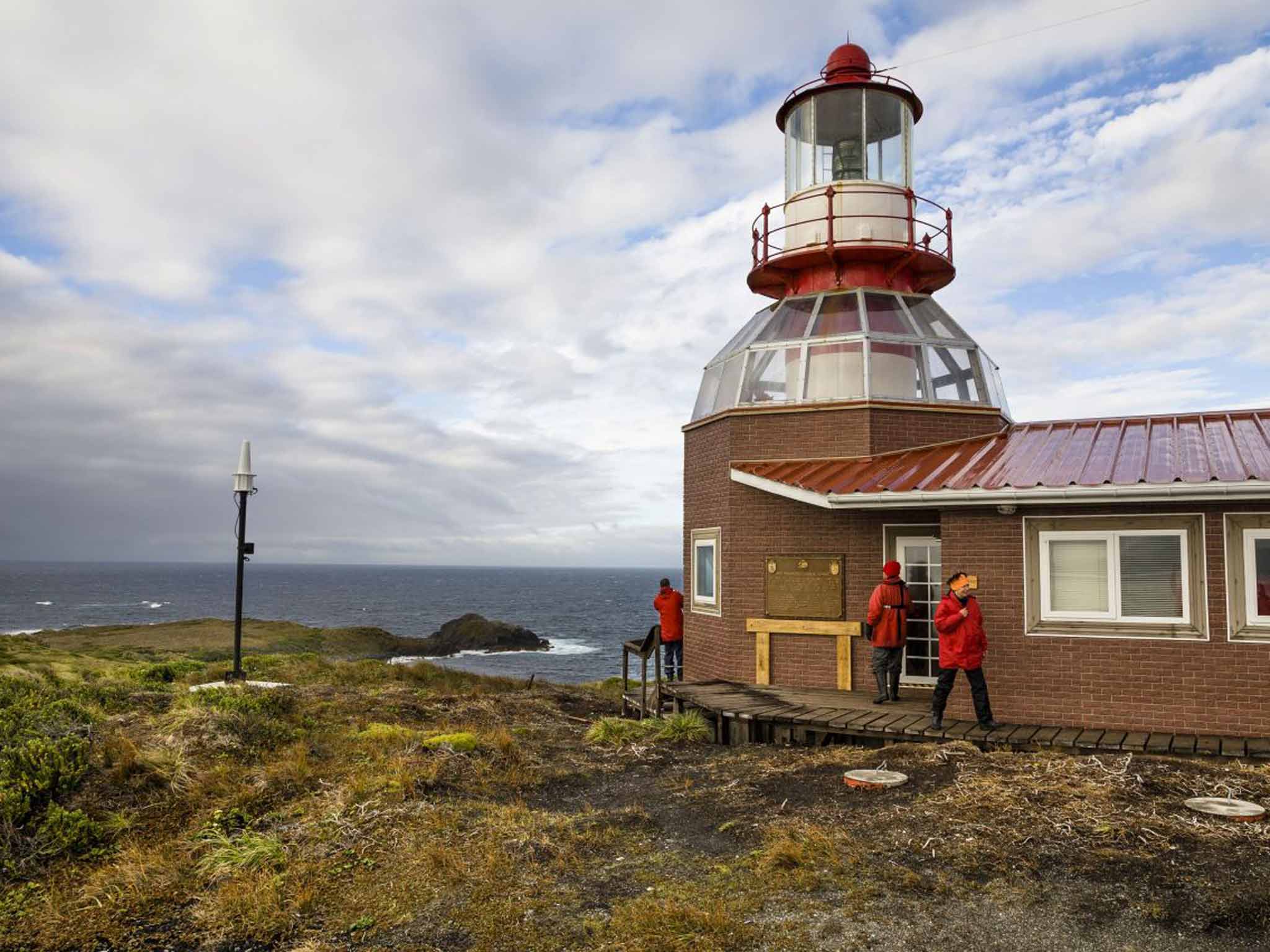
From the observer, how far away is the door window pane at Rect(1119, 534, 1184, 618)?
31.9 feet

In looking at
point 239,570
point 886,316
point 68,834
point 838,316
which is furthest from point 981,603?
point 239,570

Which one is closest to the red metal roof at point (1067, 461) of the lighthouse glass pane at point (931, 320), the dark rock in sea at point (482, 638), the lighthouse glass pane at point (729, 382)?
the lighthouse glass pane at point (729, 382)

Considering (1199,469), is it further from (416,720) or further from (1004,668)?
(416,720)

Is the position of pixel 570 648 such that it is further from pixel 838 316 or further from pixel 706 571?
pixel 838 316

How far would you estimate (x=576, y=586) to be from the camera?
520ft

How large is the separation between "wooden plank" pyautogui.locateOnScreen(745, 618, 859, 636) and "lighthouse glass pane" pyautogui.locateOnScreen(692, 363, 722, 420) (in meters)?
3.37

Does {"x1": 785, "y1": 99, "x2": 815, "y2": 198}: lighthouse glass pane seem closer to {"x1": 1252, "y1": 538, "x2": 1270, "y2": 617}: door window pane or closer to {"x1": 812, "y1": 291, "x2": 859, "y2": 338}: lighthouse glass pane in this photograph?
{"x1": 812, "y1": 291, "x2": 859, "y2": 338}: lighthouse glass pane

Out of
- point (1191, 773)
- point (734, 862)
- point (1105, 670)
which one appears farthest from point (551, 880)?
point (1105, 670)

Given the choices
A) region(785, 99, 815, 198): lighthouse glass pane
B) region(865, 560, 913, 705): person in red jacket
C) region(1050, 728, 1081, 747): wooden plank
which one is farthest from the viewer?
region(785, 99, 815, 198): lighthouse glass pane

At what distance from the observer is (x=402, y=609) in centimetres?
9181

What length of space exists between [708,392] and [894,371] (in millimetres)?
3121

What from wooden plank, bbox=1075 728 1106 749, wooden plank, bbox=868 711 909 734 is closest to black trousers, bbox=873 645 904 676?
wooden plank, bbox=868 711 909 734

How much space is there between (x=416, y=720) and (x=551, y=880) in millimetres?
6802

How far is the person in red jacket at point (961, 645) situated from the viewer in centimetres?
984
